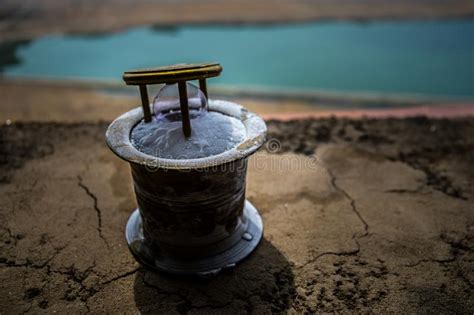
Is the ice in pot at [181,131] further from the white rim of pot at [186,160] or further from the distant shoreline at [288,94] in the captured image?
the distant shoreline at [288,94]

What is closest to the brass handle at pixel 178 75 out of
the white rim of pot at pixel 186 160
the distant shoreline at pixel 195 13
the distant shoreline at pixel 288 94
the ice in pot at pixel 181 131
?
the ice in pot at pixel 181 131

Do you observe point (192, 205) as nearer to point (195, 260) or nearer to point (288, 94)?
point (195, 260)

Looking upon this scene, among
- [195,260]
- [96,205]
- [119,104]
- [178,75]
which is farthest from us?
[119,104]

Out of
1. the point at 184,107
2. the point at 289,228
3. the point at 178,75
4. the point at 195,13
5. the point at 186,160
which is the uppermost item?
the point at 178,75

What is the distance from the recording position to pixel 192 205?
8.20ft

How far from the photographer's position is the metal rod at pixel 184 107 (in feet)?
7.94

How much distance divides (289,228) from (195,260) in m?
0.82

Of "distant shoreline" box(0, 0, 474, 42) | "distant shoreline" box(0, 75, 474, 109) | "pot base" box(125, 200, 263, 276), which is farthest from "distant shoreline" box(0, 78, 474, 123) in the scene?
"distant shoreline" box(0, 0, 474, 42)

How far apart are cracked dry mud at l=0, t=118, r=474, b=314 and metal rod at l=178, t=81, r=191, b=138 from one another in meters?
1.01

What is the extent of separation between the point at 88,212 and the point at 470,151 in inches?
149

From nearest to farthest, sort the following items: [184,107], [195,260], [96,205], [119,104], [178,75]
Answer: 1. [178,75]
2. [184,107]
3. [195,260]
4. [96,205]
5. [119,104]

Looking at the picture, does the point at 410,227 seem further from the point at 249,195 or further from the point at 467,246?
the point at 249,195

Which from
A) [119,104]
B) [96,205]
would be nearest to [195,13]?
[119,104]

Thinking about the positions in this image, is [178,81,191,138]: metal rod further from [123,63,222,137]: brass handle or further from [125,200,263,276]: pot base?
[125,200,263,276]: pot base
